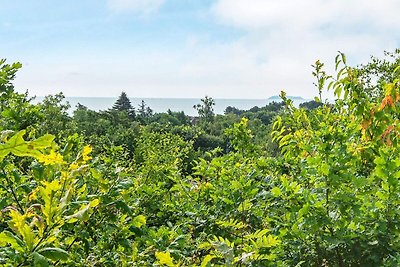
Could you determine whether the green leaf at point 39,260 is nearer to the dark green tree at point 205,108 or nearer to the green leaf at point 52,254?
the green leaf at point 52,254

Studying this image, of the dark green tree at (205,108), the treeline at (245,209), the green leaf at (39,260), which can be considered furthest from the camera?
the dark green tree at (205,108)

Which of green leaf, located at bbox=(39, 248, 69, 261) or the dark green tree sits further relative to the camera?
the dark green tree

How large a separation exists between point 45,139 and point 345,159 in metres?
1.85

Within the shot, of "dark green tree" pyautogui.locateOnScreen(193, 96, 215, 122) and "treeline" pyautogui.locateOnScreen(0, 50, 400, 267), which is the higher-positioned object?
"dark green tree" pyautogui.locateOnScreen(193, 96, 215, 122)

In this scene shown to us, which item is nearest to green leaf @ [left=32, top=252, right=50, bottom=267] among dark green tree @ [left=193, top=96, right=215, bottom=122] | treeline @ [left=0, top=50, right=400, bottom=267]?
treeline @ [left=0, top=50, right=400, bottom=267]

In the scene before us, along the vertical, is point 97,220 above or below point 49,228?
below

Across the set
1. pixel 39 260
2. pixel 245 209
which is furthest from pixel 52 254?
pixel 245 209

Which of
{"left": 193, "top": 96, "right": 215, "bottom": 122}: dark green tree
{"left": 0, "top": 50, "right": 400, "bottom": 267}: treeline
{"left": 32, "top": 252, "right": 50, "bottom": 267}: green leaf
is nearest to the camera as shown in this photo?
{"left": 32, "top": 252, "right": 50, "bottom": 267}: green leaf

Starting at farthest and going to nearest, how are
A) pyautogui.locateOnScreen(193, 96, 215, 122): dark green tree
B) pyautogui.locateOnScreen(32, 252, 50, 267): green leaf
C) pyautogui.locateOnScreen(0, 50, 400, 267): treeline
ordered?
1. pyautogui.locateOnScreen(193, 96, 215, 122): dark green tree
2. pyautogui.locateOnScreen(0, 50, 400, 267): treeline
3. pyautogui.locateOnScreen(32, 252, 50, 267): green leaf

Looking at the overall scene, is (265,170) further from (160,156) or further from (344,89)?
(160,156)

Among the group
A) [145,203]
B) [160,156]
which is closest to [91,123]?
[160,156]

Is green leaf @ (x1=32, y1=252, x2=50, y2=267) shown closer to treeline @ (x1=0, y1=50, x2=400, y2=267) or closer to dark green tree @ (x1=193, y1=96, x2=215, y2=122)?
treeline @ (x1=0, y1=50, x2=400, y2=267)

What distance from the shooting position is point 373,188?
268cm

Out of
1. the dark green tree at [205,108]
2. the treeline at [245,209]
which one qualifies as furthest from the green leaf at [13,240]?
the dark green tree at [205,108]
